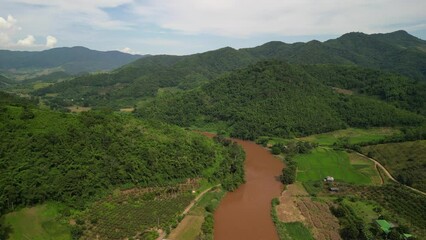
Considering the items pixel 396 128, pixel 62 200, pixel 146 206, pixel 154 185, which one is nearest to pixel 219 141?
pixel 154 185

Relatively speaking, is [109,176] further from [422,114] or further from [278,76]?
[422,114]

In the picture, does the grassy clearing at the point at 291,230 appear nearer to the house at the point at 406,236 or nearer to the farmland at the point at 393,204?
the farmland at the point at 393,204

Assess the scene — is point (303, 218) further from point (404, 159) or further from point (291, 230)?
point (404, 159)

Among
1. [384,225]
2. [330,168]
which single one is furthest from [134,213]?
[330,168]

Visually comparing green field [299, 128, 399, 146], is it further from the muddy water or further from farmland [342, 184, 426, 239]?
farmland [342, 184, 426, 239]

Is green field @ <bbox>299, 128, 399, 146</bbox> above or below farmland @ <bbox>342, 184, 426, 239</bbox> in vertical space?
above

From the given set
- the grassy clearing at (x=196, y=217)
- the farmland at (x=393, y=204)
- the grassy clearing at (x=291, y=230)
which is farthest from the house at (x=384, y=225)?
the grassy clearing at (x=196, y=217)

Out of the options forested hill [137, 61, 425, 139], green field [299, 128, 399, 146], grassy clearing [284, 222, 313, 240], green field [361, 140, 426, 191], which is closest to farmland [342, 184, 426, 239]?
green field [361, 140, 426, 191]

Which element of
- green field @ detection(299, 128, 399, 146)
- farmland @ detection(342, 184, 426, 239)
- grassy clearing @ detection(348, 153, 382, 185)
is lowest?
farmland @ detection(342, 184, 426, 239)
